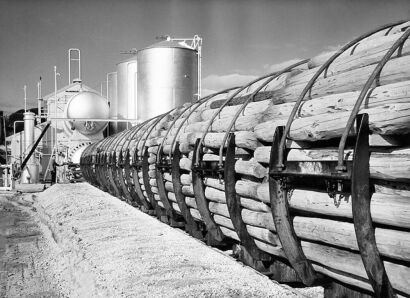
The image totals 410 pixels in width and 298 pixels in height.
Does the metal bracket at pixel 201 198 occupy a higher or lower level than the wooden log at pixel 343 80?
lower

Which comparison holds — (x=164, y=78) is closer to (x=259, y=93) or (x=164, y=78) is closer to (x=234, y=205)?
(x=259, y=93)

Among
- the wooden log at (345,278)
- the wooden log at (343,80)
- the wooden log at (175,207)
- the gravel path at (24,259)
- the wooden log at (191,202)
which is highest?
the wooden log at (343,80)

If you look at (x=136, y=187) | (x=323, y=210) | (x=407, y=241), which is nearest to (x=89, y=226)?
(x=136, y=187)

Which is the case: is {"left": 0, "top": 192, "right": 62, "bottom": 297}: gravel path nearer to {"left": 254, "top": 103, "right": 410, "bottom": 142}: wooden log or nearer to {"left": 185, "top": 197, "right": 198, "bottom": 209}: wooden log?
{"left": 185, "top": 197, "right": 198, "bottom": 209}: wooden log

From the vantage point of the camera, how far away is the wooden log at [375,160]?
10.3 ft

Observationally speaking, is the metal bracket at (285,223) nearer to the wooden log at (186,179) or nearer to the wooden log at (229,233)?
the wooden log at (229,233)

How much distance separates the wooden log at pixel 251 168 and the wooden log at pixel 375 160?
2.02ft

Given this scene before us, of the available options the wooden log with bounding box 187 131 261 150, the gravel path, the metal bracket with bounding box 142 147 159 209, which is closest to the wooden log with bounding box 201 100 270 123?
the wooden log with bounding box 187 131 261 150

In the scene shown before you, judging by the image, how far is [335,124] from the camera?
378 centimetres

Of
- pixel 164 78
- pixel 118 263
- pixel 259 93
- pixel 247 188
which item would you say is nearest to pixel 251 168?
pixel 247 188

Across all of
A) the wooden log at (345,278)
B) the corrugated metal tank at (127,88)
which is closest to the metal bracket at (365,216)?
the wooden log at (345,278)

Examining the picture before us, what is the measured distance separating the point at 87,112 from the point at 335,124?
30291mm

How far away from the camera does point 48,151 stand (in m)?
35.7

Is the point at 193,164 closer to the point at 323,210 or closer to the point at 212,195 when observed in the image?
the point at 212,195
